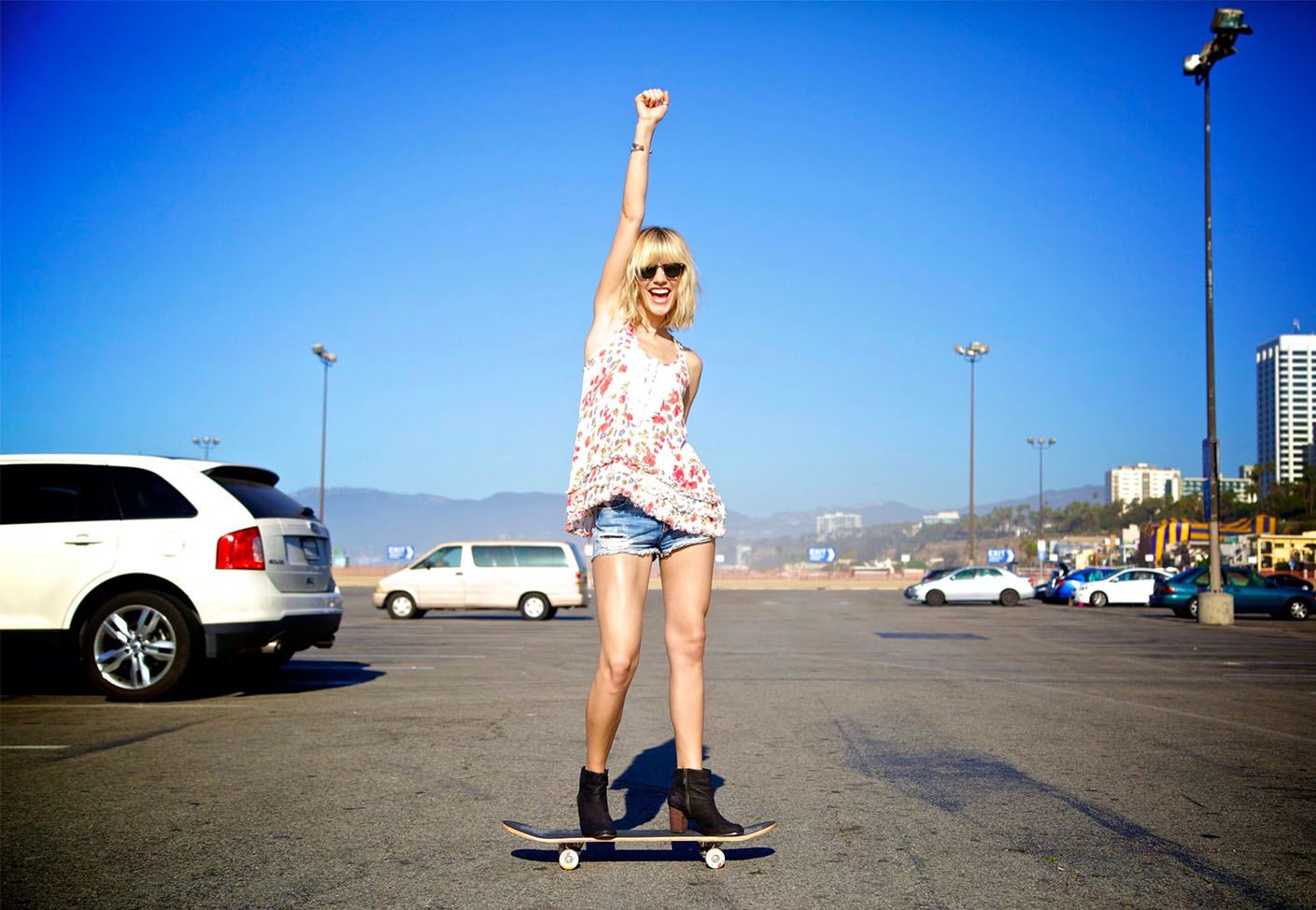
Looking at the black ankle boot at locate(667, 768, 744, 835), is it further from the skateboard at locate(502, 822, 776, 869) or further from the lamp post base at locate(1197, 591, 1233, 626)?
the lamp post base at locate(1197, 591, 1233, 626)

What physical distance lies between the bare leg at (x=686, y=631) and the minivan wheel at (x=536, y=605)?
66.4 feet

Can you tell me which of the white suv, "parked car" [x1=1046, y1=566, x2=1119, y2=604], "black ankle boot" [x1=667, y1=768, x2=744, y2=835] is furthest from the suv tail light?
"parked car" [x1=1046, y1=566, x2=1119, y2=604]

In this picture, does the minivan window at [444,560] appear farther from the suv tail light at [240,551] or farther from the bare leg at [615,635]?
the bare leg at [615,635]

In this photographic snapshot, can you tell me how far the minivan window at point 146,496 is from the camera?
325 inches

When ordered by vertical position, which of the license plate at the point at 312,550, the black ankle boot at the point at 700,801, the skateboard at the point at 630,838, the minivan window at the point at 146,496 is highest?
the minivan window at the point at 146,496

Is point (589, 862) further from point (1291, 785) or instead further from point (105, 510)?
point (105, 510)

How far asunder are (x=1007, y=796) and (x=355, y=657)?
30.2 ft

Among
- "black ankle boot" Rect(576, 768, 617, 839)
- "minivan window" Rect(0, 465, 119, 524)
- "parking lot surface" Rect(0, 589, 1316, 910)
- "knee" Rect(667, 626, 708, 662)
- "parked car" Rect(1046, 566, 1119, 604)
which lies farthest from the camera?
"parked car" Rect(1046, 566, 1119, 604)

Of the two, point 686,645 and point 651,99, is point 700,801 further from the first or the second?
point 651,99

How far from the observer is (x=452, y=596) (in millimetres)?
24000

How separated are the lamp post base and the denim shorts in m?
23.0

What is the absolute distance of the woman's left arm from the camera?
383cm

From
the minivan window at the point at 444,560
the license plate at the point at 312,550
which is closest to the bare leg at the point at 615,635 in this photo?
the license plate at the point at 312,550

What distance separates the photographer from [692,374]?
12.7 ft
